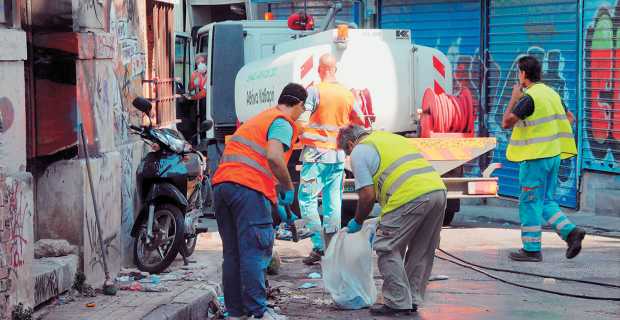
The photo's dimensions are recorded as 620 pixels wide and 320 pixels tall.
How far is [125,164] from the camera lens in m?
9.34

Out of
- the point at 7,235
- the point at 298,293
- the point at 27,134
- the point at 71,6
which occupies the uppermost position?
the point at 71,6

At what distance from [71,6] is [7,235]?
1981 millimetres

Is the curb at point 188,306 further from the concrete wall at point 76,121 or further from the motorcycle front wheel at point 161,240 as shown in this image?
the concrete wall at point 76,121

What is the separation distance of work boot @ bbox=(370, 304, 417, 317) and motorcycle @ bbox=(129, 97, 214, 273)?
1823mm

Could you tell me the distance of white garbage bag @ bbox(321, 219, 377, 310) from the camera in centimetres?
812

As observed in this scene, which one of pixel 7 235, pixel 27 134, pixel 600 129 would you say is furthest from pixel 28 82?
pixel 600 129

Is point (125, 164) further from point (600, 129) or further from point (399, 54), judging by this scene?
point (600, 129)

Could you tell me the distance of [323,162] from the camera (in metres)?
9.99

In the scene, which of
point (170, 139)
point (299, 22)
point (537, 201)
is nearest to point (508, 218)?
point (299, 22)

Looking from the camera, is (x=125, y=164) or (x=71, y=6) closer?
(x=71, y=6)

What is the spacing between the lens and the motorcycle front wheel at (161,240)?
8.99m

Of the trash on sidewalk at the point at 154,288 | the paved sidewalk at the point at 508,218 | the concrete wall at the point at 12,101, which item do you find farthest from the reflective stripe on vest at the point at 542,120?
the concrete wall at the point at 12,101

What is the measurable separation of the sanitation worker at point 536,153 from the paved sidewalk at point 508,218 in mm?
1999

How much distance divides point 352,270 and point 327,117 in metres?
2.29
